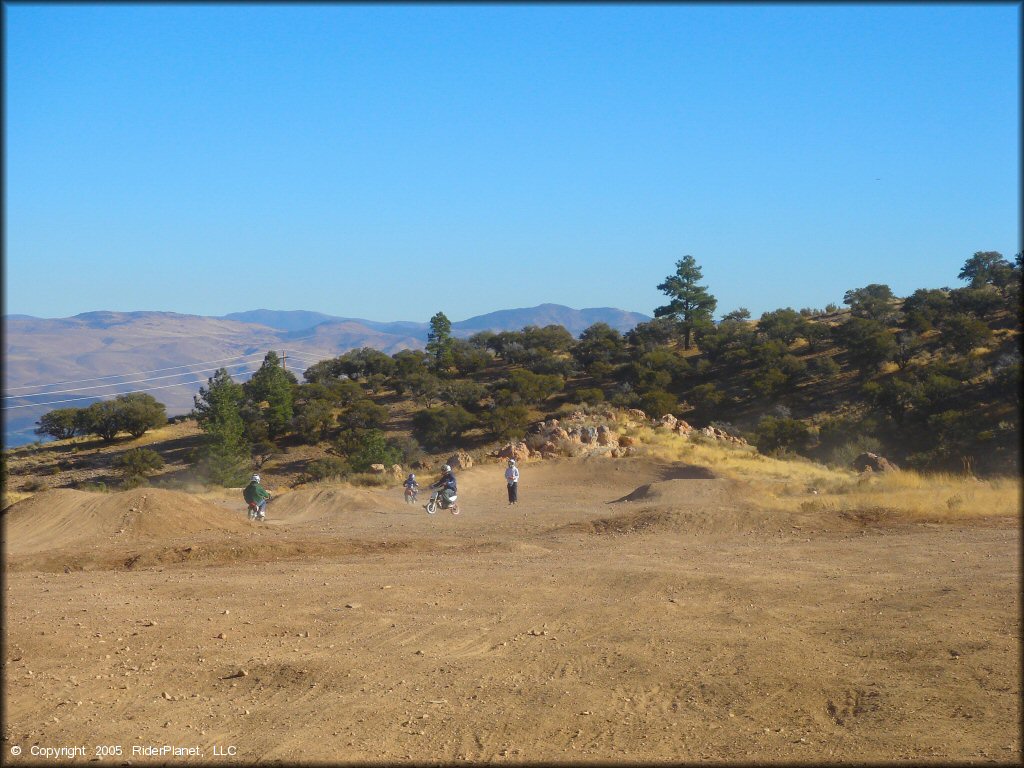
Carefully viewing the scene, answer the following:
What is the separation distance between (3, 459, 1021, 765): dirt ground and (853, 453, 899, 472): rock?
43.1 ft

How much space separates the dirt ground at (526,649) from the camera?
7879 millimetres

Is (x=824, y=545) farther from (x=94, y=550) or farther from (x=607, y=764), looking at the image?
(x=94, y=550)

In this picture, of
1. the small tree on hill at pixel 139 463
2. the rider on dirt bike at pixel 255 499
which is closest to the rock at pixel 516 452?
A: the rider on dirt bike at pixel 255 499

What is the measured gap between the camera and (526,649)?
1024 cm

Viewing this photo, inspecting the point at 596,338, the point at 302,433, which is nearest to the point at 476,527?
the point at 302,433

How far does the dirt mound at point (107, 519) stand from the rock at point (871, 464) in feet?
68.3

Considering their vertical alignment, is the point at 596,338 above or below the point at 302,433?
above

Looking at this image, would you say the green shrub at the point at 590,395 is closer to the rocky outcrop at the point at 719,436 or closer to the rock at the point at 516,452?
the rocky outcrop at the point at 719,436

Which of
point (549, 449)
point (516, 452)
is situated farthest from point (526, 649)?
point (549, 449)

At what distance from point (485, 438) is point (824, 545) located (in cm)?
3591

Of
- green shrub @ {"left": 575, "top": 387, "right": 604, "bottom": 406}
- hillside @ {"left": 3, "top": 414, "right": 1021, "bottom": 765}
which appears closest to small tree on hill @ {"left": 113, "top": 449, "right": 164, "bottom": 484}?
green shrub @ {"left": 575, "top": 387, "right": 604, "bottom": 406}

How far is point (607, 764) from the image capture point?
7316 mm

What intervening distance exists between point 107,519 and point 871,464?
79.5ft

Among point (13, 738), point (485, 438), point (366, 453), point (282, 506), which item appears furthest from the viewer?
point (485, 438)
